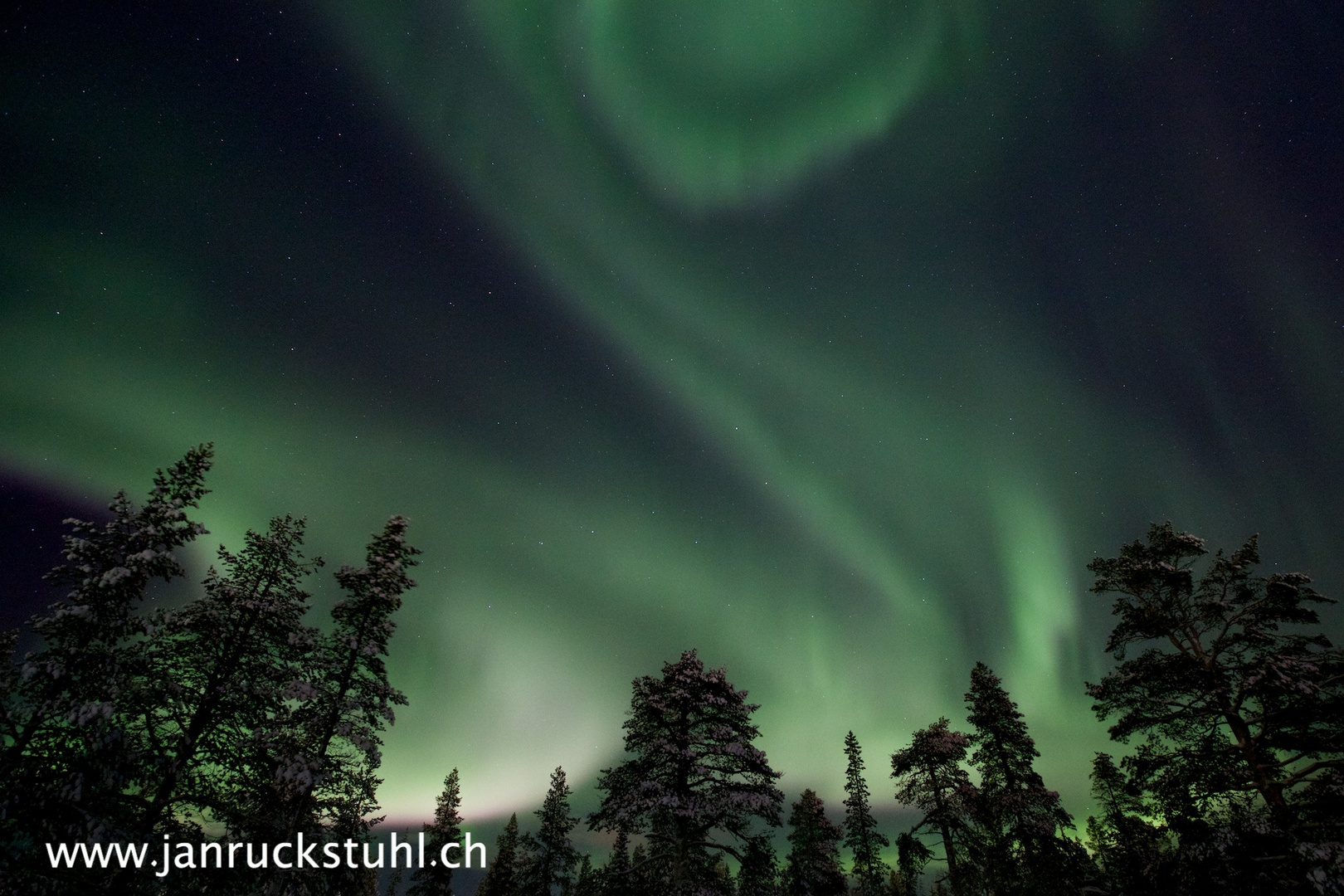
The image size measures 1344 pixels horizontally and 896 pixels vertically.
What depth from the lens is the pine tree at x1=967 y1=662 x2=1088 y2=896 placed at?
20.9m

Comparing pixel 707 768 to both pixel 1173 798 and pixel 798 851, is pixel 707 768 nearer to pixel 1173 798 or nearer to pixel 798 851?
pixel 1173 798

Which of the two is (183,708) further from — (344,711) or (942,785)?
(942,785)

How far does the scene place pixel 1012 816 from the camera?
21.5 m

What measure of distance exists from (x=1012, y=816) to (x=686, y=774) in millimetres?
14009

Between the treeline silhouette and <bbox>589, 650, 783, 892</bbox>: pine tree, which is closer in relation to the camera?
the treeline silhouette

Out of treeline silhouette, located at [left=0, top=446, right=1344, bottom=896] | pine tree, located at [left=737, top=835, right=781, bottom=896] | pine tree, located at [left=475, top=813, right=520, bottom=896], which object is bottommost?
pine tree, located at [left=475, top=813, right=520, bottom=896]

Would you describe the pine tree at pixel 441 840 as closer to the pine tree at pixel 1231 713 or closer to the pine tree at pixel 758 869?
the pine tree at pixel 758 869

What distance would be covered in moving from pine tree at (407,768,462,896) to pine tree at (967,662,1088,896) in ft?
103

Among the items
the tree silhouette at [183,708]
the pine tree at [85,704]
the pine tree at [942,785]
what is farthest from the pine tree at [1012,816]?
the pine tree at [85,704]

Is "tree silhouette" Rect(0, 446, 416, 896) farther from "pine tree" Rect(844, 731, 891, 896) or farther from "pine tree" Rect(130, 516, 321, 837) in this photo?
"pine tree" Rect(844, 731, 891, 896)

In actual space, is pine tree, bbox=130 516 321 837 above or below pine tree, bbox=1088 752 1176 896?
above

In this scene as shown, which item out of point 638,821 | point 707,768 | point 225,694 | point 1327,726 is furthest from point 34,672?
point 1327,726

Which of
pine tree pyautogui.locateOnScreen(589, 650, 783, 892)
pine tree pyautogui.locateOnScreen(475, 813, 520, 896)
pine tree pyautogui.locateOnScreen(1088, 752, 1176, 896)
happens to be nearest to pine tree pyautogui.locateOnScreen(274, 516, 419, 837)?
pine tree pyautogui.locateOnScreen(589, 650, 783, 892)

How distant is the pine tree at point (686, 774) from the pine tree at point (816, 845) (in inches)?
619
